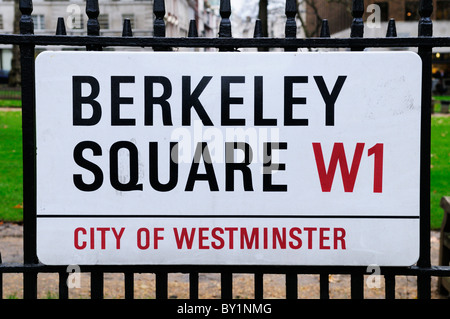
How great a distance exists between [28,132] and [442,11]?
172ft

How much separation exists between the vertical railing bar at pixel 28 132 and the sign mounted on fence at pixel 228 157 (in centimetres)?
7

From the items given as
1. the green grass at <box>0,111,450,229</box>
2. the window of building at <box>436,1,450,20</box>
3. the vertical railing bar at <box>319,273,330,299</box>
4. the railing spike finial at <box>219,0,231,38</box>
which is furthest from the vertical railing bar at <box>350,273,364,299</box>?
the window of building at <box>436,1,450,20</box>

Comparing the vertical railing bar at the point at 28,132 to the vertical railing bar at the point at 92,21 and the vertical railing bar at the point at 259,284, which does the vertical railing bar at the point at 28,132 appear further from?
the vertical railing bar at the point at 259,284

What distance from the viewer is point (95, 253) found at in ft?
8.77

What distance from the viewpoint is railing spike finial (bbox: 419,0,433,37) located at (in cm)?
267

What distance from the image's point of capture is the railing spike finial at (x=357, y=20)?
266 centimetres

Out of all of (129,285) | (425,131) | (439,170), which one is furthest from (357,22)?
(439,170)

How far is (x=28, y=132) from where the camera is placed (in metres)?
2.71

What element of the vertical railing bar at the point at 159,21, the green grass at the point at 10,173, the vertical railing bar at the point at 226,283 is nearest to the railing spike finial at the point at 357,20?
the vertical railing bar at the point at 159,21

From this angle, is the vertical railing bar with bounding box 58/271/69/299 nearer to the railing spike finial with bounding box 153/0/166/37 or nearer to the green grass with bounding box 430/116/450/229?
the railing spike finial with bounding box 153/0/166/37

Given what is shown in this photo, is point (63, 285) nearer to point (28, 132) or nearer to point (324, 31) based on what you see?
point (28, 132)

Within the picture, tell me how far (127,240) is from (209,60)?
922mm

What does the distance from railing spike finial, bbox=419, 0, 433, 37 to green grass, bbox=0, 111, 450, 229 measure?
4.94 m
